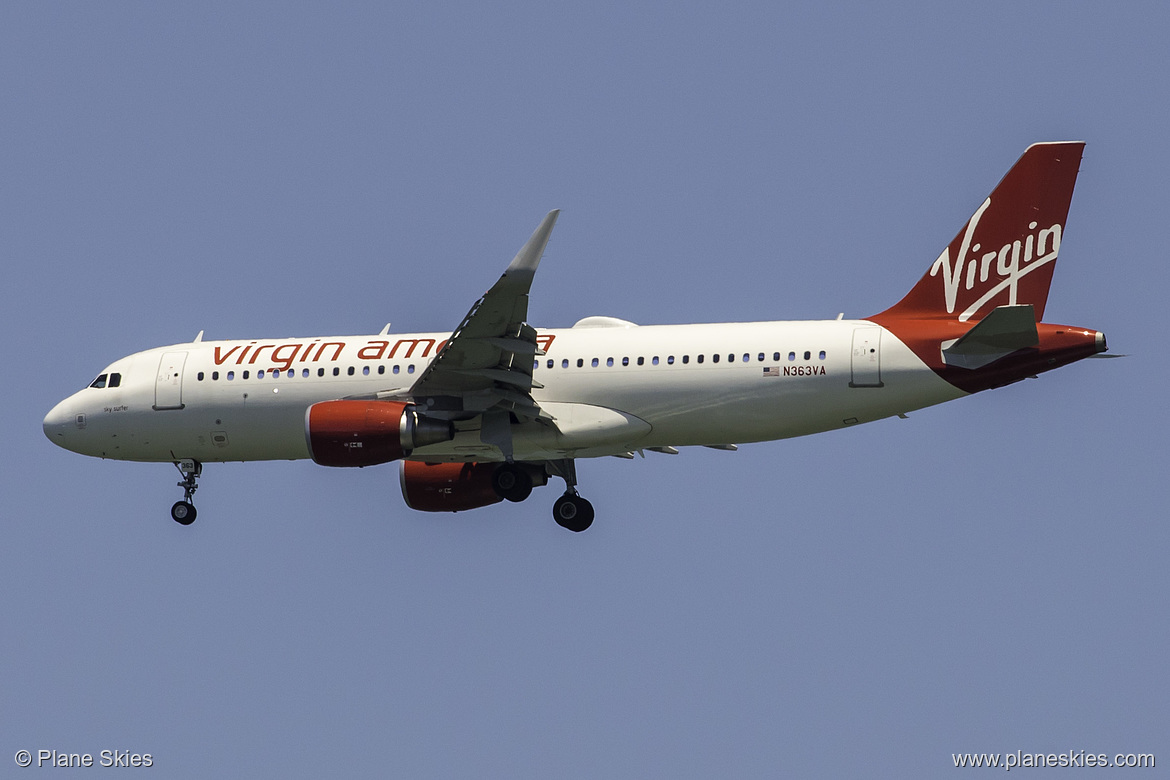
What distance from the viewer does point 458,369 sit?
3669 centimetres

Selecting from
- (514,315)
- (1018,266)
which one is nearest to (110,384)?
(514,315)

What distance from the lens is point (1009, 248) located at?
37.0m

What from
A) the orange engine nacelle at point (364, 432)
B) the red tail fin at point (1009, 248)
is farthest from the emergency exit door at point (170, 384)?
the red tail fin at point (1009, 248)

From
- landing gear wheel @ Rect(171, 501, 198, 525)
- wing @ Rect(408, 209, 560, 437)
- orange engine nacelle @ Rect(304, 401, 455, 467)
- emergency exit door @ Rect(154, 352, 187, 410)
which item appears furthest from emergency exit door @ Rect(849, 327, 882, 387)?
landing gear wheel @ Rect(171, 501, 198, 525)

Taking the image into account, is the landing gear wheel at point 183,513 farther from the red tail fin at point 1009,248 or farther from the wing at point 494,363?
the red tail fin at point 1009,248

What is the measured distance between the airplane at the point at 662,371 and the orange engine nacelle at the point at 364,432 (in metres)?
0.04

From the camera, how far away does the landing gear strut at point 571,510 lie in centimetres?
4053

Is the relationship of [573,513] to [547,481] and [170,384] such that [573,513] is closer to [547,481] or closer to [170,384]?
[547,481]

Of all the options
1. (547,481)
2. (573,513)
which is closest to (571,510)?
(573,513)

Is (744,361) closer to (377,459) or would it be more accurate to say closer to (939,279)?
(939,279)

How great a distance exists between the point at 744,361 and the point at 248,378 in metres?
11.6

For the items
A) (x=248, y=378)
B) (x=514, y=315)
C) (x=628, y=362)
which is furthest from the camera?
(x=248, y=378)

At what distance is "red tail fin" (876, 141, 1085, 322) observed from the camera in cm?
3675

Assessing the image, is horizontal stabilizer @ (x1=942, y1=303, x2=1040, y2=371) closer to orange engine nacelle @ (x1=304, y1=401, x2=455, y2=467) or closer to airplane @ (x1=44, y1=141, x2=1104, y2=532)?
airplane @ (x1=44, y1=141, x2=1104, y2=532)
